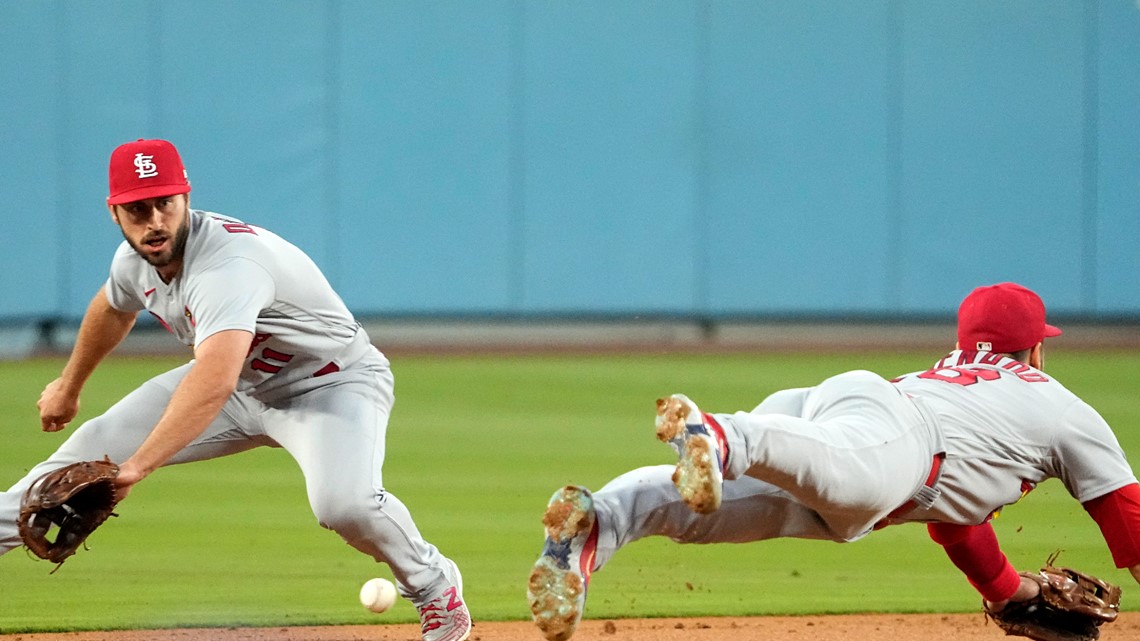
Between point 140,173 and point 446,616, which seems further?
point 446,616

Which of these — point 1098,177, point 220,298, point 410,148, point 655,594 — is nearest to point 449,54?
point 410,148

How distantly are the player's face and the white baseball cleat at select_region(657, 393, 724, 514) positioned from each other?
1.69m

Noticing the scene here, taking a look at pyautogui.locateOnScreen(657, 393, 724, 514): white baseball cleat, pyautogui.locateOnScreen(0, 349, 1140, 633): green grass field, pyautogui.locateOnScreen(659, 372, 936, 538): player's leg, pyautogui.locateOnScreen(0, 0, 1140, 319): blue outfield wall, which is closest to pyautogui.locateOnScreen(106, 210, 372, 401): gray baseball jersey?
pyautogui.locateOnScreen(0, 349, 1140, 633): green grass field

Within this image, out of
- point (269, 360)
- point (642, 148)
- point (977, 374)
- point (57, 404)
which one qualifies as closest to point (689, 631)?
point (977, 374)

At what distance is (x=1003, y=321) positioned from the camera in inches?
163

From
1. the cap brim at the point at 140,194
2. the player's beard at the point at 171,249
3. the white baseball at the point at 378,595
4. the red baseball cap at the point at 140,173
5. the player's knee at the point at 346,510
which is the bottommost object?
the white baseball at the point at 378,595

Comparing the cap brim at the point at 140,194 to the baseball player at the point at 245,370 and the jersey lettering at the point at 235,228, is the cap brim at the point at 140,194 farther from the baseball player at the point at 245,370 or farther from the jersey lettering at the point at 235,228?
the jersey lettering at the point at 235,228

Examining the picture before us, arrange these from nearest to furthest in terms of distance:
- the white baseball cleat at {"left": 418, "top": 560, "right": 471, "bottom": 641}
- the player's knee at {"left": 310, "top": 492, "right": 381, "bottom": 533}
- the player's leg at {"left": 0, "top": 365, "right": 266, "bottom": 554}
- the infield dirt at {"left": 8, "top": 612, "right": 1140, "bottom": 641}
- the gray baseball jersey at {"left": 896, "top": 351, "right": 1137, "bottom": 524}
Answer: the gray baseball jersey at {"left": 896, "top": 351, "right": 1137, "bottom": 524} → the player's leg at {"left": 0, "top": 365, "right": 266, "bottom": 554} → the player's knee at {"left": 310, "top": 492, "right": 381, "bottom": 533} → the white baseball cleat at {"left": 418, "top": 560, "right": 471, "bottom": 641} → the infield dirt at {"left": 8, "top": 612, "right": 1140, "bottom": 641}

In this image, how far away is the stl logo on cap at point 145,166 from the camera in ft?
13.3

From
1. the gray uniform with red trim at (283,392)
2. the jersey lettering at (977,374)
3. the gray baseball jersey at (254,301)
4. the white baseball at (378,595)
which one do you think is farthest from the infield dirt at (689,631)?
the jersey lettering at (977,374)

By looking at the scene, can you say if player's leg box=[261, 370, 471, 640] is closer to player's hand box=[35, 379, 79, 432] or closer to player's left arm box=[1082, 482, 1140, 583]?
player's hand box=[35, 379, 79, 432]

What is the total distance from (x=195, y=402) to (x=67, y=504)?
507mm

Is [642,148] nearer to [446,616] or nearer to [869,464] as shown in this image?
[446,616]

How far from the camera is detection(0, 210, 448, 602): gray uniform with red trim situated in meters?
4.21
